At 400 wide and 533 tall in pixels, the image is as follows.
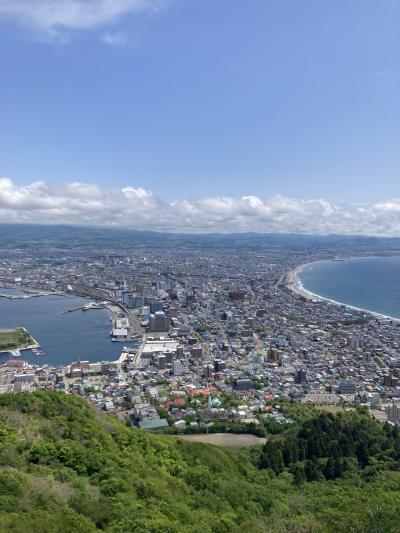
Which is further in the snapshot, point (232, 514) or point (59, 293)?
point (59, 293)

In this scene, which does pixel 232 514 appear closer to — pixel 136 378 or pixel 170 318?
pixel 136 378

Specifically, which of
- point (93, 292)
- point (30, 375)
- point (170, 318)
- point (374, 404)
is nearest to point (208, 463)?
point (374, 404)

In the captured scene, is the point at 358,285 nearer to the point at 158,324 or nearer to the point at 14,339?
the point at 158,324

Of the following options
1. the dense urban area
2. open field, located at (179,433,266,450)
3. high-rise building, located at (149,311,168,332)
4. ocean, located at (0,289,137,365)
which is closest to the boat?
ocean, located at (0,289,137,365)

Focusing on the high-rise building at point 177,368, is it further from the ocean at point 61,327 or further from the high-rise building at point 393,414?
the high-rise building at point 393,414

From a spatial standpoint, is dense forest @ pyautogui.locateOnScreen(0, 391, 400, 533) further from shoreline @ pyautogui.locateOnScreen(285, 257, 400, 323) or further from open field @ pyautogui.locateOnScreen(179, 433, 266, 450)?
shoreline @ pyautogui.locateOnScreen(285, 257, 400, 323)

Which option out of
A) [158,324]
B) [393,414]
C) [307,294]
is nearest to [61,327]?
[158,324]
